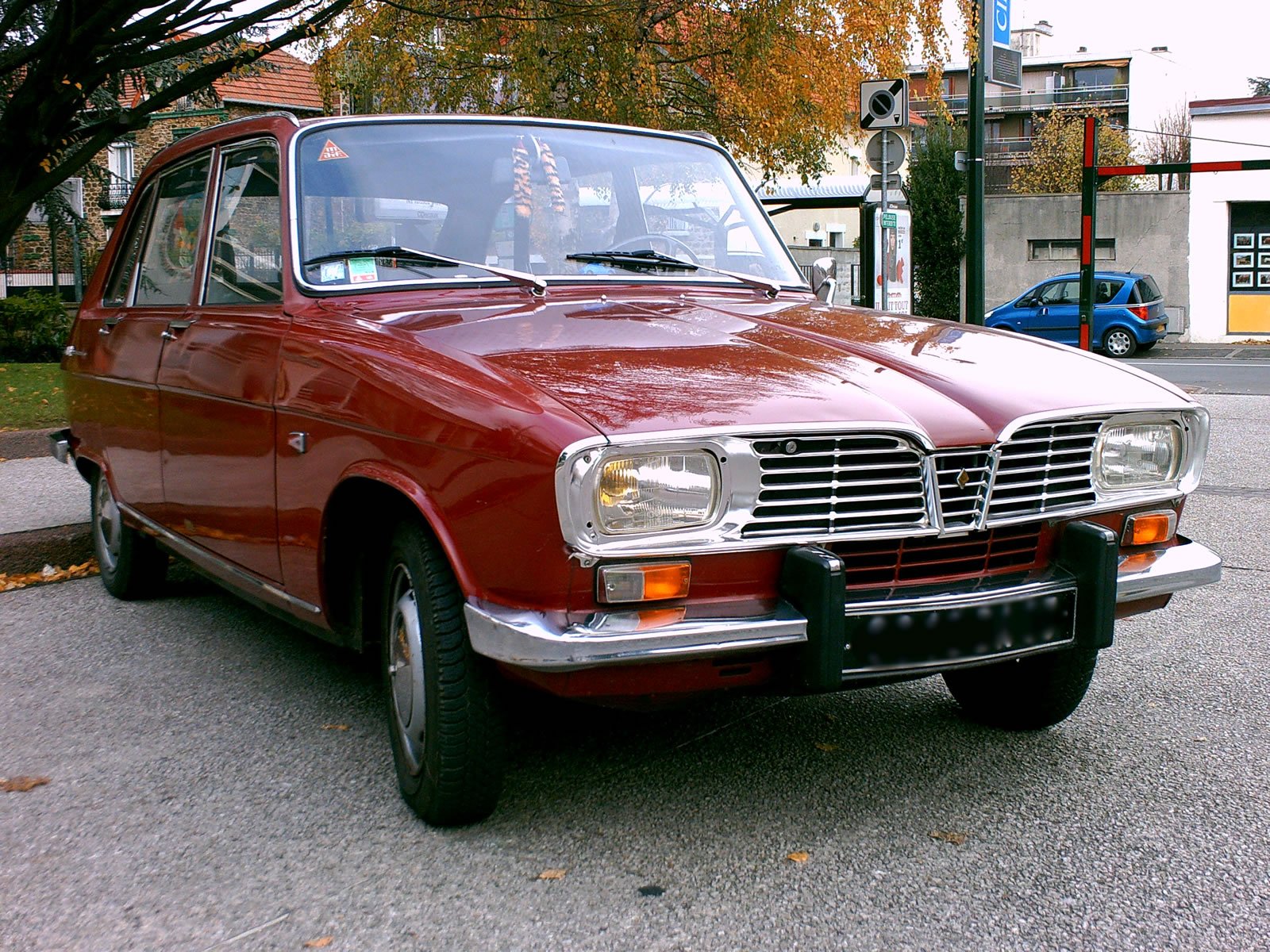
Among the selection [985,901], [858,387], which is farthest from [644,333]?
[985,901]

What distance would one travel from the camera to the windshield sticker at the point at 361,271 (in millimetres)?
4066

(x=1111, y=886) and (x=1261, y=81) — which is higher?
(x=1261, y=81)

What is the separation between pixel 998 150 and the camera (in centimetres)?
8125

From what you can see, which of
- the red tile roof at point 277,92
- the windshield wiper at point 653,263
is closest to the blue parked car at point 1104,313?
the red tile roof at point 277,92

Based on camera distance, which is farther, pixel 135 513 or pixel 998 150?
pixel 998 150

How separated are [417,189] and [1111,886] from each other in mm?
2763

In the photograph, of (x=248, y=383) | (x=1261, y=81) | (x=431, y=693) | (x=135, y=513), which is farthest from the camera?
(x=1261, y=81)

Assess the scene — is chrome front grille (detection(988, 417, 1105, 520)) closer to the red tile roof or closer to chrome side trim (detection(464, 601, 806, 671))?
chrome side trim (detection(464, 601, 806, 671))

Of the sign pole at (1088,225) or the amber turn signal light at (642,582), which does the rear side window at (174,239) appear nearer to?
the amber turn signal light at (642,582)

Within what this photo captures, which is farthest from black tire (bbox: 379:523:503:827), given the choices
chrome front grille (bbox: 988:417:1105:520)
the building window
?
the building window

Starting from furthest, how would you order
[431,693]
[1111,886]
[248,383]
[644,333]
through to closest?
[248,383]
[644,333]
[431,693]
[1111,886]

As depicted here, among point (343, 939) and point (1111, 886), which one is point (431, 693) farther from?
point (1111, 886)

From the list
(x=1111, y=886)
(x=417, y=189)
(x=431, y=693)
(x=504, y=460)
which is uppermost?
(x=417, y=189)

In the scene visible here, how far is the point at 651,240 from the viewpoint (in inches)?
180
